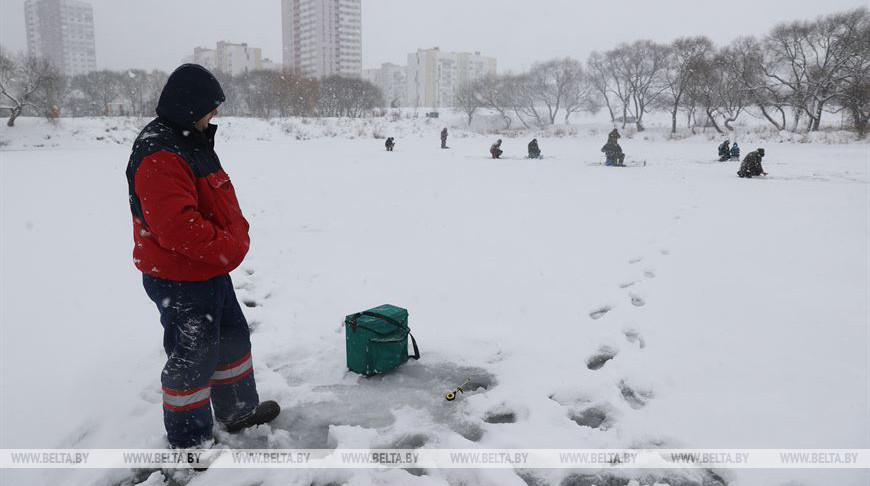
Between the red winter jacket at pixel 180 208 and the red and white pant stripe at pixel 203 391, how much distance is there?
594mm

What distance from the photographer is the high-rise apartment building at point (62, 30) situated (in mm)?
103250

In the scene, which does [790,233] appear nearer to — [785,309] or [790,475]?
[785,309]

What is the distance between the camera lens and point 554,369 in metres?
3.66

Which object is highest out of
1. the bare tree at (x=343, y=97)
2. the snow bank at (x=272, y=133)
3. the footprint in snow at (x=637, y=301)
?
the bare tree at (x=343, y=97)

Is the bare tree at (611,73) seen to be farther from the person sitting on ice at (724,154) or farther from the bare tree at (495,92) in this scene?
the person sitting on ice at (724,154)

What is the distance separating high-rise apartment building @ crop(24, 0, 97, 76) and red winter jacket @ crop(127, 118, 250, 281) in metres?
128

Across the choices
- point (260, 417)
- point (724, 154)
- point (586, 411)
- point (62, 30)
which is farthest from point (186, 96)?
point (62, 30)

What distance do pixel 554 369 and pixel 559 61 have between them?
5960 centimetres

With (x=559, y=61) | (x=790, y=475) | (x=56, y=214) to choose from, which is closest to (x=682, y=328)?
(x=790, y=475)

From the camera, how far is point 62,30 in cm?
10494

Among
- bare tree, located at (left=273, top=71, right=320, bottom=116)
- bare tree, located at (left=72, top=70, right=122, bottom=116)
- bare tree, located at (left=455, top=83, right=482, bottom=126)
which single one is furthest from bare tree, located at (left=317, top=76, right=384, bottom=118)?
bare tree, located at (left=72, top=70, right=122, bottom=116)

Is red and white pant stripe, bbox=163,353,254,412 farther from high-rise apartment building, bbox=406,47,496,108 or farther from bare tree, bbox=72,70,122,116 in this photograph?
high-rise apartment building, bbox=406,47,496,108

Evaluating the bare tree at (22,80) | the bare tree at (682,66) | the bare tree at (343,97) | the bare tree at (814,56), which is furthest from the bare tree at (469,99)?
the bare tree at (22,80)

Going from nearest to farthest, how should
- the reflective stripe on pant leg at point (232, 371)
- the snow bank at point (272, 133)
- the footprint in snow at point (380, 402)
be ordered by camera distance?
1. the reflective stripe on pant leg at point (232, 371)
2. the footprint in snow at point (380, 402)
3. the snow bank at point (272, 133)
